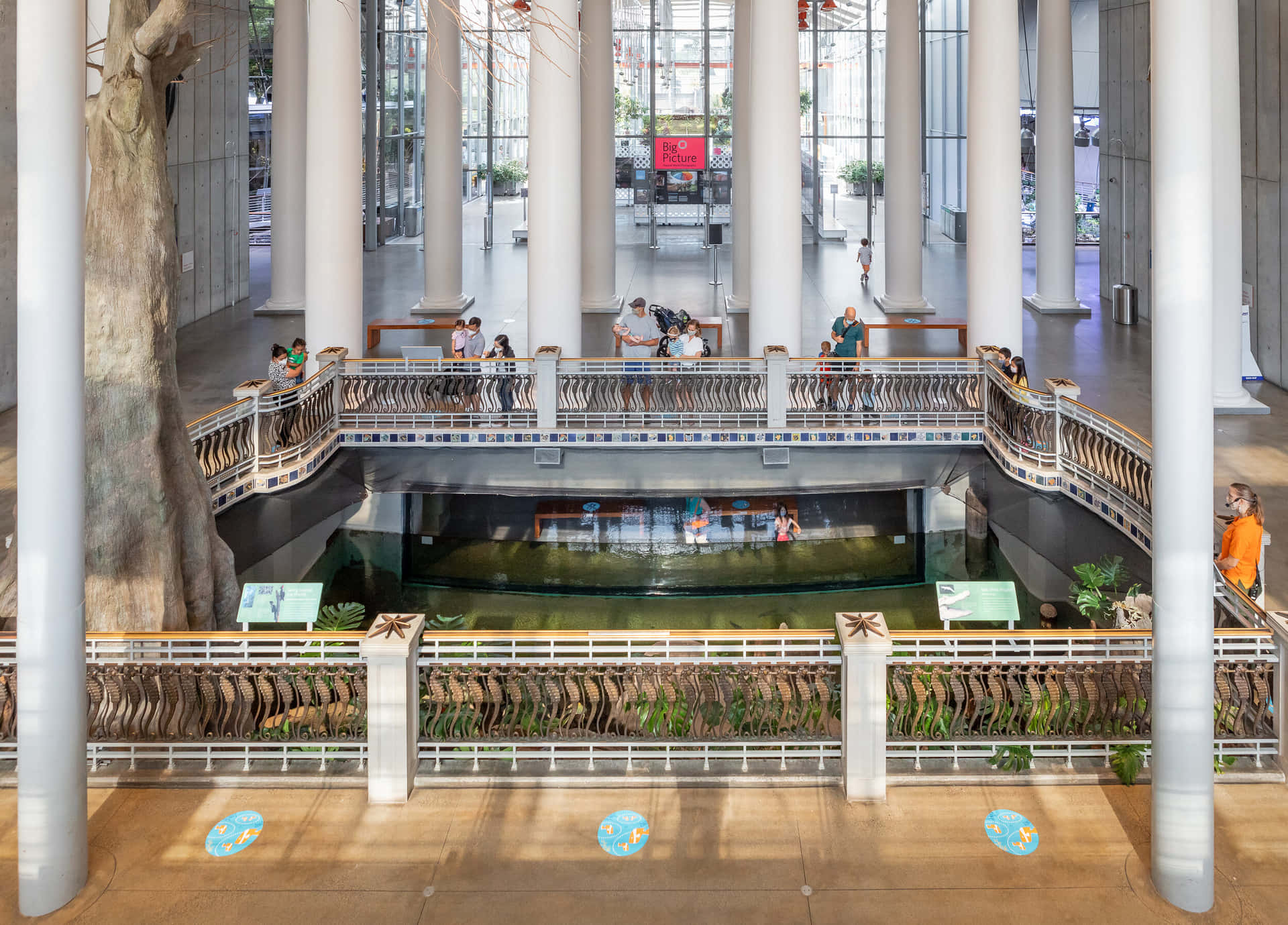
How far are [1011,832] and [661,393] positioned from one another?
9261 millimetres

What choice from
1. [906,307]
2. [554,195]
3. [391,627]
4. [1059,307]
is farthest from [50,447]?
[1059,307]

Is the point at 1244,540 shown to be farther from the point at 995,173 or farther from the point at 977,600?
the point at 995,173

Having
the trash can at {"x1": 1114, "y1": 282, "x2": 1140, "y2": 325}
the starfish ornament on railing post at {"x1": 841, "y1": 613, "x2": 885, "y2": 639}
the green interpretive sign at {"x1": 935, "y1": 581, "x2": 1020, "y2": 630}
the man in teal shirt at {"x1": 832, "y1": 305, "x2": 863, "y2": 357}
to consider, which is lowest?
the starfish ornament on railing post at {"x1": 841, "y1": 613, "x2": 885, "y2": 639}

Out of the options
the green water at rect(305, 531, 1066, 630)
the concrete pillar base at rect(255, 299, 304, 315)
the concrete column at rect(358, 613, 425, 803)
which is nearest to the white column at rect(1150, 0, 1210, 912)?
the concrete column at rect(358, 613, 425, 803)

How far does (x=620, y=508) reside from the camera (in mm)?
15336

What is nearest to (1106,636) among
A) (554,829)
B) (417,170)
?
(554,829)

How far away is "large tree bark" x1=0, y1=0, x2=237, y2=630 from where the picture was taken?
9.01m

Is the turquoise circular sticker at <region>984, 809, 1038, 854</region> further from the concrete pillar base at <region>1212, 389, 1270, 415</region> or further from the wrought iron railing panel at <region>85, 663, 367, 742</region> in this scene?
the concrete pillar base at <region>1212, 389, 1270, 415</region>

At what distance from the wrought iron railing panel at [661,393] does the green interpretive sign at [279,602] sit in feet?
24.5

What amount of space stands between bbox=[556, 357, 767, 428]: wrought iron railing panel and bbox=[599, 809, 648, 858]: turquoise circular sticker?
8.54 metres

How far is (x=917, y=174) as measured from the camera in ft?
77.3

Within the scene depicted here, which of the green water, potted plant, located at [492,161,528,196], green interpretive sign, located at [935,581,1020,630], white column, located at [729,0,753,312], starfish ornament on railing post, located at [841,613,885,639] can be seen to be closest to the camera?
starfish ornament on railing post, located at [841,613,885,639]

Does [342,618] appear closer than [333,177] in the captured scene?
Yes

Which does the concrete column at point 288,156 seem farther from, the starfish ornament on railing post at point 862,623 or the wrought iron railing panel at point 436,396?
the starfish ornament on railing post at point 862,623
